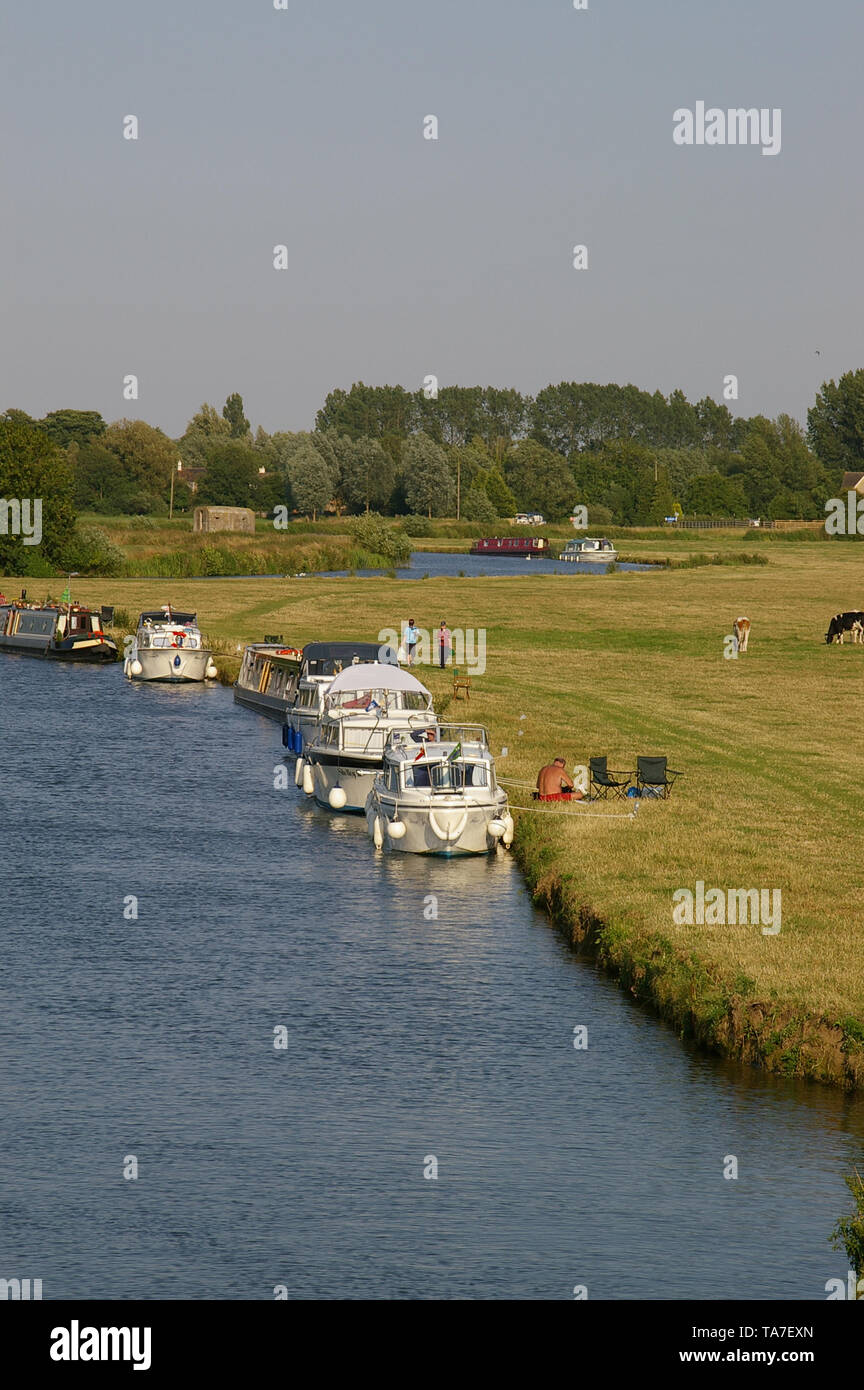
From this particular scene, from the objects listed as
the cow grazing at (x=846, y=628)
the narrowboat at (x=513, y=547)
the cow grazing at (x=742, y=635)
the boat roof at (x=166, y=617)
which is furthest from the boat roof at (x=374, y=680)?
the narrowboat at (x=513, y=547)

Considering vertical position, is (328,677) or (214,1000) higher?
(328,677)

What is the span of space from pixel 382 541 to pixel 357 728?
117 meters

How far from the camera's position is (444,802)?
143ft

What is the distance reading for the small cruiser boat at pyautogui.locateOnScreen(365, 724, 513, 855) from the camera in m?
43.5

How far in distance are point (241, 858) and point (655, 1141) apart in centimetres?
2125

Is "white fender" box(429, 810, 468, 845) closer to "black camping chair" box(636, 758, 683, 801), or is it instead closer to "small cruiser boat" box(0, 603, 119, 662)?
"black camping chair" box(636, 758, 683, 801)

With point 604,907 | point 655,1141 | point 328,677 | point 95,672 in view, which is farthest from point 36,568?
point 655,1141

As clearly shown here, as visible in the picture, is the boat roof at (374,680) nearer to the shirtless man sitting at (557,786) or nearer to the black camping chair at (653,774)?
the shirtless man sitting at (557,786)

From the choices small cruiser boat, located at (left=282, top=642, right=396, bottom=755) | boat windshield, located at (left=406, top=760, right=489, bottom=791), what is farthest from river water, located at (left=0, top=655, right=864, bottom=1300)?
small cruiser boat, located at (left=282, top=642, right=396, bottom=755)

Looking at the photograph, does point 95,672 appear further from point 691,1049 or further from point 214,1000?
point 691,1049

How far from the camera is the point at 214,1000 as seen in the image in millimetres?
32844

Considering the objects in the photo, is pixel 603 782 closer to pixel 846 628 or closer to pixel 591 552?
pixel 846 628

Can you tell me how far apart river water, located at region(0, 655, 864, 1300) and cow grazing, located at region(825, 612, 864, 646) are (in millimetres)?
51522

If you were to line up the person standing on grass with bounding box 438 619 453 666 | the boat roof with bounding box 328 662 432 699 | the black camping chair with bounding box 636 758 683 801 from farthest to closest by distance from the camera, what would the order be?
the person standing on grass with bounding box 438 619 453 666, the boat roof with bounding box 328 662 432 699, the black camping chair with bounding box 636 758 683 801
